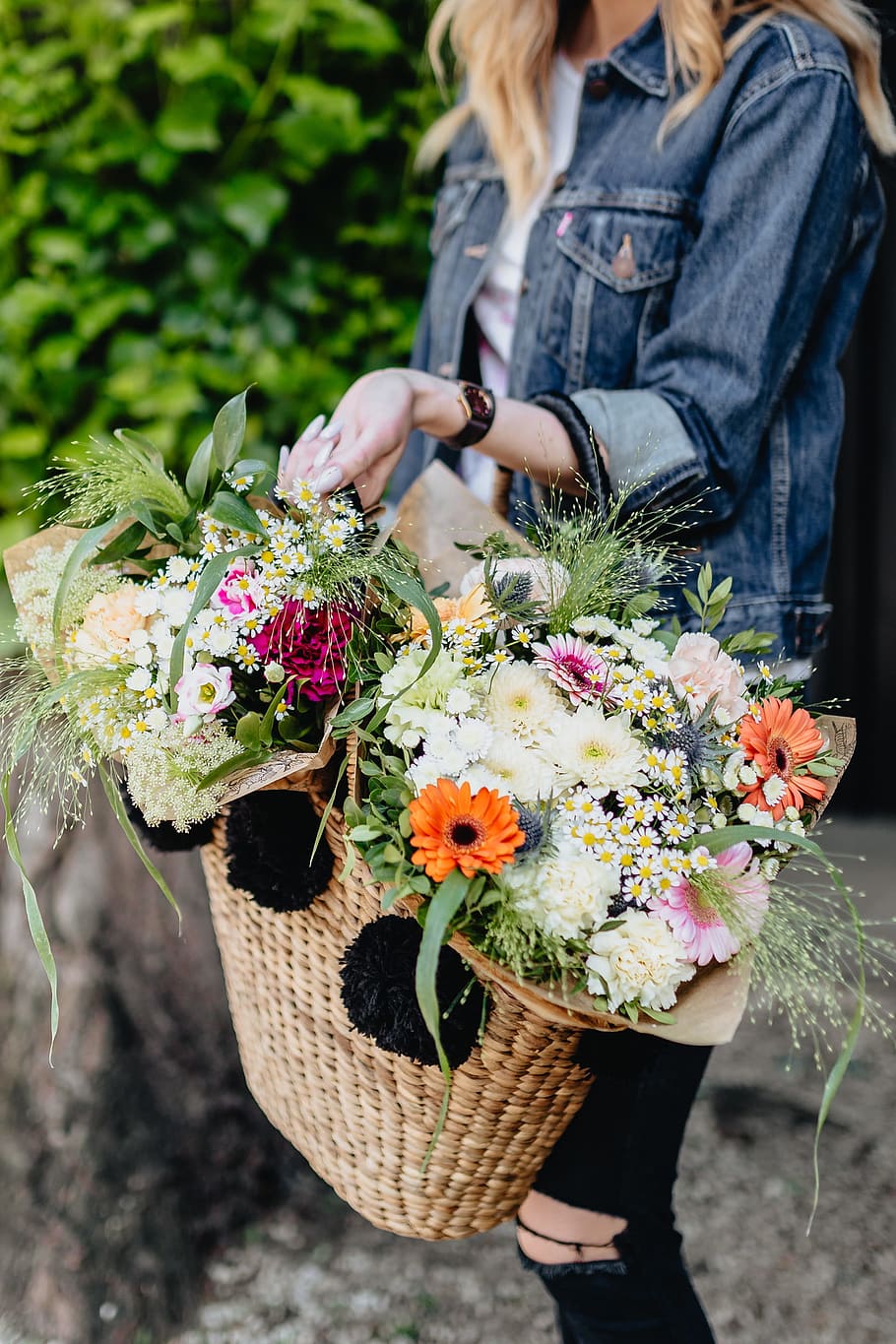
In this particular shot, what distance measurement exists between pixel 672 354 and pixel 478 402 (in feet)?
0.74

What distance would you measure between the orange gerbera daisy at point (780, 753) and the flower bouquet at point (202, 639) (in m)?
0.32

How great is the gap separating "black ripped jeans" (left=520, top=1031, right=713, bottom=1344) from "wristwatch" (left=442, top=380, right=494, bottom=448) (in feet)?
2.14

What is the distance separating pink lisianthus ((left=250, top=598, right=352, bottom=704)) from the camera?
89 cm

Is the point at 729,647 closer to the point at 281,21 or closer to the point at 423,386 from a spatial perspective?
the point at 423,386

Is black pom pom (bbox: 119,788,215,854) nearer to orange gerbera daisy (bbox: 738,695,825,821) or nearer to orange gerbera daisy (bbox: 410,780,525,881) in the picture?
orange gerbera daisy (bbox: 410,780,525,881)

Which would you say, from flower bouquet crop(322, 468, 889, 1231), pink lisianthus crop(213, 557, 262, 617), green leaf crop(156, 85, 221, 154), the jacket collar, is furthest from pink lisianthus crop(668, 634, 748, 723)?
green leaf crop(156, 85, 221, 154)

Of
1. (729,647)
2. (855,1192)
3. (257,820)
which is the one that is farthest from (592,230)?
(855,1192)

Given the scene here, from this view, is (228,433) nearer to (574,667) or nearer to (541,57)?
(574,667)

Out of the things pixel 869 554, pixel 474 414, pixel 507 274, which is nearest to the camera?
pixel 474 414

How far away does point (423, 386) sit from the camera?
112 cm

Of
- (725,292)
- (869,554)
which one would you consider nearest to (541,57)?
(725,292)

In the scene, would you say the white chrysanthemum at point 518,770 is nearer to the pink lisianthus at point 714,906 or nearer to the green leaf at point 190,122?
the pink lisianthus at point 714,906

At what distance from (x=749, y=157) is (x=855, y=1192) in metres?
1.95

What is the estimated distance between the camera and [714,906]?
2.67ft
